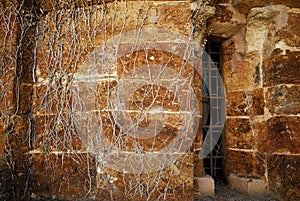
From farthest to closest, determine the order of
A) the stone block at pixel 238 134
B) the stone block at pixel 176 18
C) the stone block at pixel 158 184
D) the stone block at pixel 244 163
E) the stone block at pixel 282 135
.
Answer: the stone block at pixel 238 134 → the stone block at pixel 244 163 → the stone block at pixel 282 135 → the stone block at pixel 176 18 → the stone block at pixel 158 184

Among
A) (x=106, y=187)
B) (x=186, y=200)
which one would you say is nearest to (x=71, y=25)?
(x=106, y=187)

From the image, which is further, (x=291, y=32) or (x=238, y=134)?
(x=238, y=134)

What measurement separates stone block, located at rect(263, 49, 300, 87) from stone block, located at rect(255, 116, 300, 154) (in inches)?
14.6

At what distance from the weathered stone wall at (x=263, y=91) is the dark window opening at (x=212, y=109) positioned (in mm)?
A: 123

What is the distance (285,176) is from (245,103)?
0.85m

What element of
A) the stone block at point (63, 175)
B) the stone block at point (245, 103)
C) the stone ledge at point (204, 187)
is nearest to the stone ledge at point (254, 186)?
the stone ledge at point (204, 187)

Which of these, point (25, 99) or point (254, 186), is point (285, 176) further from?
point (25, 99)

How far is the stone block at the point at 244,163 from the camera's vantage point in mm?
3090

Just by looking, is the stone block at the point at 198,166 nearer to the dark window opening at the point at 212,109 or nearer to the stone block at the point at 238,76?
the dark window opening at the point at 212,109

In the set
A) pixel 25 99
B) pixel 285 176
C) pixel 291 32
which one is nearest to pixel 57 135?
pixel 25 99

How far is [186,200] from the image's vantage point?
262 cm

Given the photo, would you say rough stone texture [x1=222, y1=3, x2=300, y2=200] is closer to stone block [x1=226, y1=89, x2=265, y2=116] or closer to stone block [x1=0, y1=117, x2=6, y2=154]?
stone block [x1=226, y1=89, x2=265, y2=116]

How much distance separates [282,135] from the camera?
289 cm

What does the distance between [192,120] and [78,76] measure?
119cm
